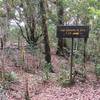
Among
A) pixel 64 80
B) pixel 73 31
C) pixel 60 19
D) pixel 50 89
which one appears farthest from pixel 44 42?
pixel 60 19

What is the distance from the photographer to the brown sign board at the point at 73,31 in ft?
34.7

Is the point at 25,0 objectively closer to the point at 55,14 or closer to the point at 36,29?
the point at 36,29

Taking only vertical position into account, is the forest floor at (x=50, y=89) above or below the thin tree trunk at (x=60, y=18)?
below

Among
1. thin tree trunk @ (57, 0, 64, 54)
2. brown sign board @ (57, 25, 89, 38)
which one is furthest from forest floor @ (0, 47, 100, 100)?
thin tree trunk @ (57, 0, 64, 54)

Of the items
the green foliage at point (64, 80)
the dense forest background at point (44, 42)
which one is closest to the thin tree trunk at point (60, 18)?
the dense forest background at point (44, 42)

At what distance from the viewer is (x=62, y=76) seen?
11570 mm

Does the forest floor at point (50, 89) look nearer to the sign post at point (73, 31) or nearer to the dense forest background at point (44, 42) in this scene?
the dense forest background at point (44, 42)

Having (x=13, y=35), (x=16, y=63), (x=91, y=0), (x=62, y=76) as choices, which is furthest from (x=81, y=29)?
(x=13, y=35)

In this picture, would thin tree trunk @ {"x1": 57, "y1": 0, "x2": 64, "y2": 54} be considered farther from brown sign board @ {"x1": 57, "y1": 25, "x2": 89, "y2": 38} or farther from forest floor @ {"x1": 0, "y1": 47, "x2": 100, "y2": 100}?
brown sign board @ {"x1": 57, "y1": 25, "x2": 89, "y2": 38}

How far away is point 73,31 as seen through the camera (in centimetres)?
1058

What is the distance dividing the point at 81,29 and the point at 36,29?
694cm

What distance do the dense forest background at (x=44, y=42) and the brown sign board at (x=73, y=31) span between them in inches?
64.2

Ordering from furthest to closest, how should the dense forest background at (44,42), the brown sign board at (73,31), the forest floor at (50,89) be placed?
the dense forest background at (44,42) < the brown sign board at (73,31) < the forest floor at (50,89)

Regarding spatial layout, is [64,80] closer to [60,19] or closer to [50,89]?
[50,89]
